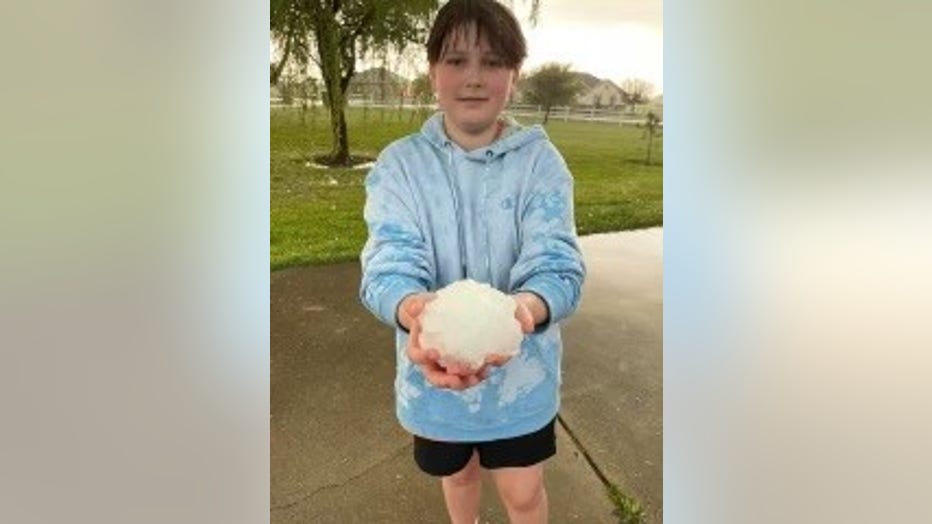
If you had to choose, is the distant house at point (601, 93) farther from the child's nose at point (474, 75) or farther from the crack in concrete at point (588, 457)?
the crack in concrete at point (588, 457)

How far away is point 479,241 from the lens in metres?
0.78

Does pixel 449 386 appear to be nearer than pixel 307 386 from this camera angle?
Yes

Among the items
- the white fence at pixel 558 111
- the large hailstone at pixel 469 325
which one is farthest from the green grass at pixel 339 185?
the large hailstone at pixel 469 325

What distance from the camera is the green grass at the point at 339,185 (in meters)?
0.81

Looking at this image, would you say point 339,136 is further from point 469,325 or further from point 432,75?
point 469,325

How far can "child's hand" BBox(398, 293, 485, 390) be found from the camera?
709 millimetres

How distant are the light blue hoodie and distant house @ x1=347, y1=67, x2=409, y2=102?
0.04 meters

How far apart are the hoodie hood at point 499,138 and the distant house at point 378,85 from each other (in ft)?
0.13

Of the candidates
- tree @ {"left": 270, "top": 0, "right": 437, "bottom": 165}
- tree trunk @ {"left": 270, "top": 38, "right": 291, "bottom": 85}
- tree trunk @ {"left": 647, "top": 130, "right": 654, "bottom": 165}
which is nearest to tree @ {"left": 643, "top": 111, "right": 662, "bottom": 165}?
tree trunk @ {"left": 647, "top": 130, "right": 654, "bottom": 165}
